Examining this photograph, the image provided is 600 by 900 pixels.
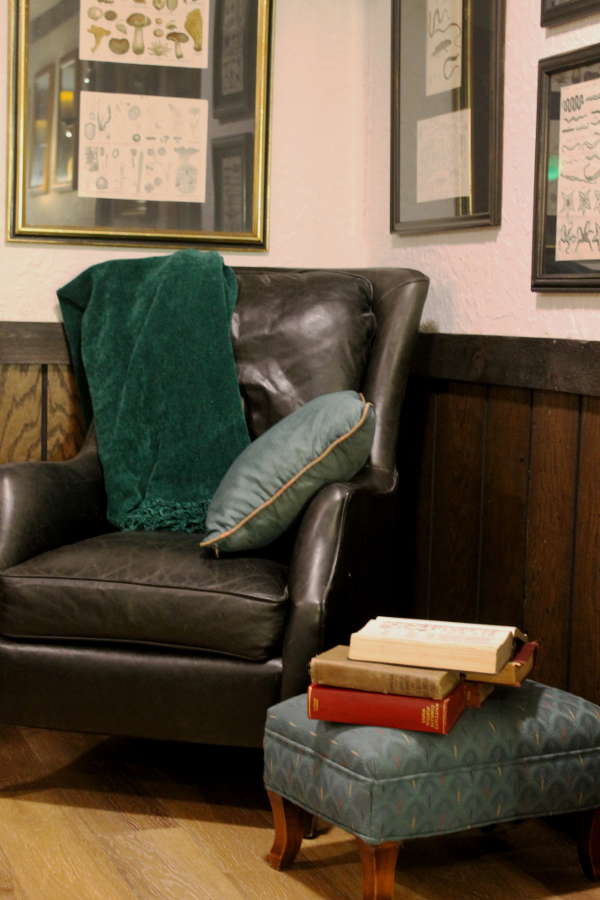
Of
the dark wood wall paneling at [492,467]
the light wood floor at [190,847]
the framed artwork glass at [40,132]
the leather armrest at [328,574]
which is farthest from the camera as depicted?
the framed artwork glass at [40,132]

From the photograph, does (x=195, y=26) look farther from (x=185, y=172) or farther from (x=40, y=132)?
(x=40, y=132)

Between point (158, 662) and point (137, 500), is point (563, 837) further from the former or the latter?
point (137, 500)

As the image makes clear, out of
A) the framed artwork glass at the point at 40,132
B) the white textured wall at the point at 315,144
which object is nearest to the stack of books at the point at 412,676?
the white textured wall at the point at 315,144

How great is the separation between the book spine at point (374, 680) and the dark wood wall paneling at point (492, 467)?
1.65ft

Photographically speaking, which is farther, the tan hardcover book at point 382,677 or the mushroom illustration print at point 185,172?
the mushroom illustration print at point 185,172

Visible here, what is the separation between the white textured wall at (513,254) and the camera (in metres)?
2.29

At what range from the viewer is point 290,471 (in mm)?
2219

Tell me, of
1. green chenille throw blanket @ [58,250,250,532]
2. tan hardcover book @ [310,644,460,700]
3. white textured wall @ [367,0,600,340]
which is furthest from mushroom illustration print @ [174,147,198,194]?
tan hardcover book @ [310,644,460,700]

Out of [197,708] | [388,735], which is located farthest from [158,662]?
[388,735]

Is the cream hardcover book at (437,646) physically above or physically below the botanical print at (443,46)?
below

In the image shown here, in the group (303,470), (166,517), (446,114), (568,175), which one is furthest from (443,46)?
(166,517)

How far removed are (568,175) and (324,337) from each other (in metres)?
0.69

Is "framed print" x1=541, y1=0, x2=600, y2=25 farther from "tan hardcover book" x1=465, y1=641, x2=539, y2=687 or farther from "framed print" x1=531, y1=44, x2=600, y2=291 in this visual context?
"tan hardcover book" x1=465, y1=641, x2=539, y2=687

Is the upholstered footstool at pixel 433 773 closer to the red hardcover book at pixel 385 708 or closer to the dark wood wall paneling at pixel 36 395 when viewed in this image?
the red hardcover book at pixel 385 708
